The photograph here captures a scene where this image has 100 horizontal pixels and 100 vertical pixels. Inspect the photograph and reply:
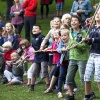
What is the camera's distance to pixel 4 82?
11055 mm

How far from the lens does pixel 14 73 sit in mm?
11000

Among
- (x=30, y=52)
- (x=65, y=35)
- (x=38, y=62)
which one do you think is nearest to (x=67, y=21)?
(x=65, y=35)

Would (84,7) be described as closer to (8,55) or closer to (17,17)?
(17,17)

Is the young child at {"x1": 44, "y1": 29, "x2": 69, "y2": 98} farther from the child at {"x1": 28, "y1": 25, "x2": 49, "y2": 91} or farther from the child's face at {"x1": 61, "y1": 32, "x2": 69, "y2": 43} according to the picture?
the child at {"x1": 28, "y1": 25, "x2": 49, "y2": 91}

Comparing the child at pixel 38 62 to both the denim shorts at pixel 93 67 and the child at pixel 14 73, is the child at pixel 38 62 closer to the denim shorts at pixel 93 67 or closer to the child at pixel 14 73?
the child at pixel 14 73

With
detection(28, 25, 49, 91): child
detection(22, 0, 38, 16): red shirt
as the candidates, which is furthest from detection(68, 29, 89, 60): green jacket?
detection(22, 0, 38, 16): red shirt

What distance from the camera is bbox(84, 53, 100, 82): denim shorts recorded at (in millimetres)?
8383

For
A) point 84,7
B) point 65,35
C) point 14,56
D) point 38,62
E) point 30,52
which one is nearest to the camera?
point 65,35

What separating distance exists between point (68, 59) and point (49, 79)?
3.72ft

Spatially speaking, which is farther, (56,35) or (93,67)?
(56,35)

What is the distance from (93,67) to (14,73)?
302 cm

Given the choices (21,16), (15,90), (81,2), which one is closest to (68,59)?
(15,90)

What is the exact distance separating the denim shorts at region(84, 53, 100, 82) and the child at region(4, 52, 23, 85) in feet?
9.08

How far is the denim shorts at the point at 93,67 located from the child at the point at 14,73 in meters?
2.77
